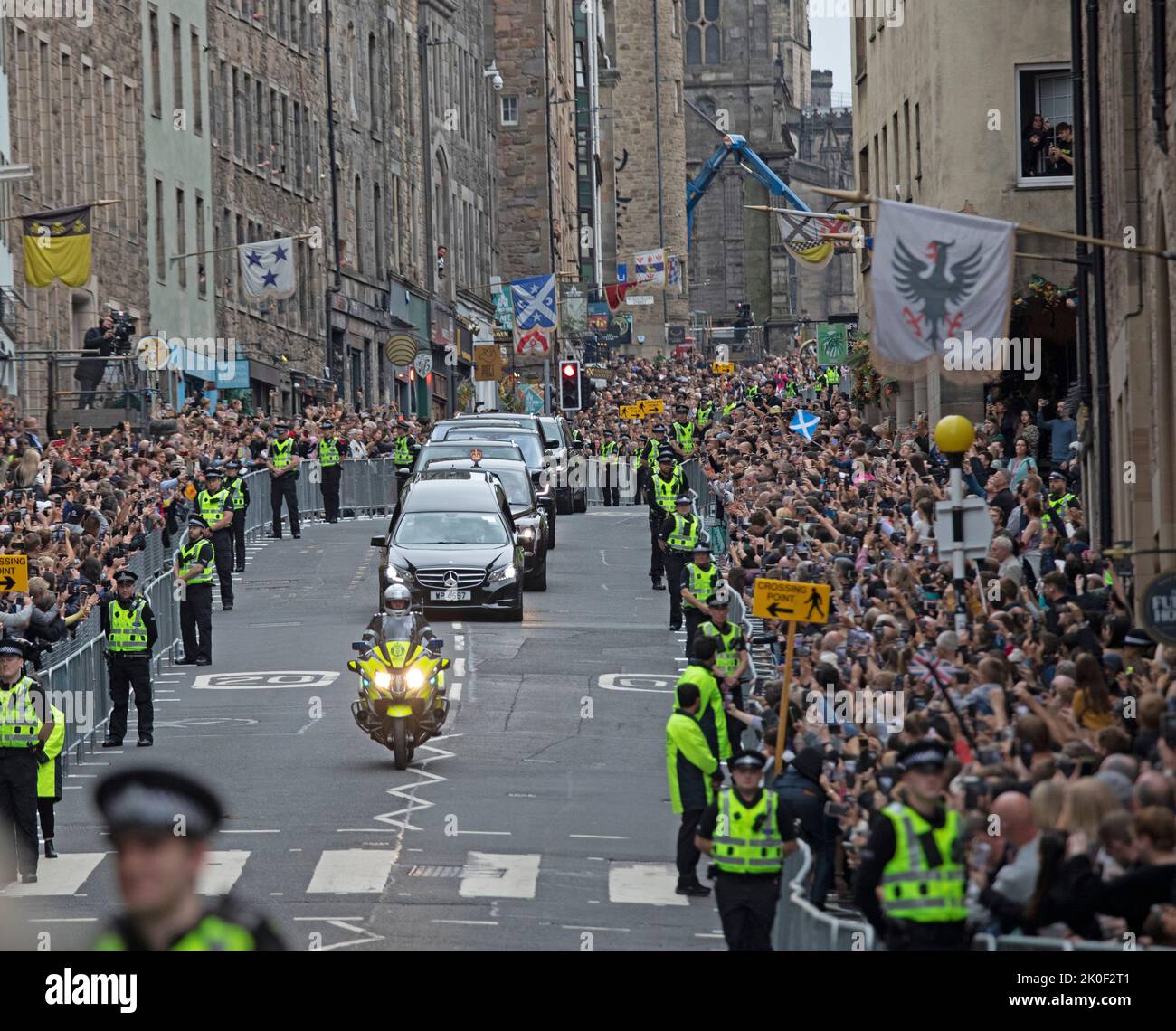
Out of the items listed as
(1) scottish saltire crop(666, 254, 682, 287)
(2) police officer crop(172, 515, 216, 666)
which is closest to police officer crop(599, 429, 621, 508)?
(2) police officer crop(172, 515, 216, 666)

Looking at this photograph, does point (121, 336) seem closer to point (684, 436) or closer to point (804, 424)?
point (684, 436)

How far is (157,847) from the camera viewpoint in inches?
247

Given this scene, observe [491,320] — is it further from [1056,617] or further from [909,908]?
[909,908]

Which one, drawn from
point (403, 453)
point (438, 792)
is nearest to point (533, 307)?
point (403, 453)

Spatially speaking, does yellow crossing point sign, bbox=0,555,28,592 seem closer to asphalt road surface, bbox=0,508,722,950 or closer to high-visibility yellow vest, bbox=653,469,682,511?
→ asphalt road surface, bbox=0,508,722,950

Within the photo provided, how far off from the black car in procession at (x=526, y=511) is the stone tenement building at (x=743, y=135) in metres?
131

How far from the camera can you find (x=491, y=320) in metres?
99.1

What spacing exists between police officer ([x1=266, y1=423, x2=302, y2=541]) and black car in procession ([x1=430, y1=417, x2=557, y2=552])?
2201 mm

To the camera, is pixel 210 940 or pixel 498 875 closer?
pixel 210 940

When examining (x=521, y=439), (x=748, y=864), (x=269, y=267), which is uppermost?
(x=269, y=267)

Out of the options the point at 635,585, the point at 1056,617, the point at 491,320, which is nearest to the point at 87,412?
the point at 635,585

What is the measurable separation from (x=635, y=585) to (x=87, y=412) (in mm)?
11877

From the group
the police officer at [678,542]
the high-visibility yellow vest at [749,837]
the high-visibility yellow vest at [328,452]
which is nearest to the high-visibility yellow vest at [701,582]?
the police officer at [678,542]

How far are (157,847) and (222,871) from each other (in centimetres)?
1179
